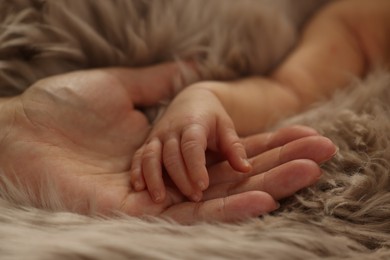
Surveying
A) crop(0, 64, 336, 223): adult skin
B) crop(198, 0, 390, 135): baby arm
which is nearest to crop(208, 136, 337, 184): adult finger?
crop(0, 64, 336, 223): adult skin

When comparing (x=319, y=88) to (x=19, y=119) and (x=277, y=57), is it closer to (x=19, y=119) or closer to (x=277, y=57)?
(x=277, y=57)

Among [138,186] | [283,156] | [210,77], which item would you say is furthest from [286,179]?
[210,77]

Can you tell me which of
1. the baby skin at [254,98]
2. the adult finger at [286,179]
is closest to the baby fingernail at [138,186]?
the baby skin at [254,98]

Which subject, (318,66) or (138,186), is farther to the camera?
(318,66)

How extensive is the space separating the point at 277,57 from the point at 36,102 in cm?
43

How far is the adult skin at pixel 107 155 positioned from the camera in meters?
0.50

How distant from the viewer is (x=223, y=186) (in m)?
0.54

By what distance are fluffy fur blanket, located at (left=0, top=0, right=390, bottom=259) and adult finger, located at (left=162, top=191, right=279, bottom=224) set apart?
13 millimetres

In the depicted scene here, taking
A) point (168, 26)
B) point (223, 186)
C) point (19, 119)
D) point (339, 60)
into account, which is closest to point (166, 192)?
point (223, 186)

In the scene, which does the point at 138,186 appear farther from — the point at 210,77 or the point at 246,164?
the point at 210,77

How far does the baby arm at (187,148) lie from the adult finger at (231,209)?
20 mm

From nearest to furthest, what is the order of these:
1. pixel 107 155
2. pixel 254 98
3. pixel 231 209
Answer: pixel 231 209 < pixel 107 155 < pixel 254 98

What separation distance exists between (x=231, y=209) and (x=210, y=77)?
11.7 inches

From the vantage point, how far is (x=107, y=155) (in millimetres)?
597
